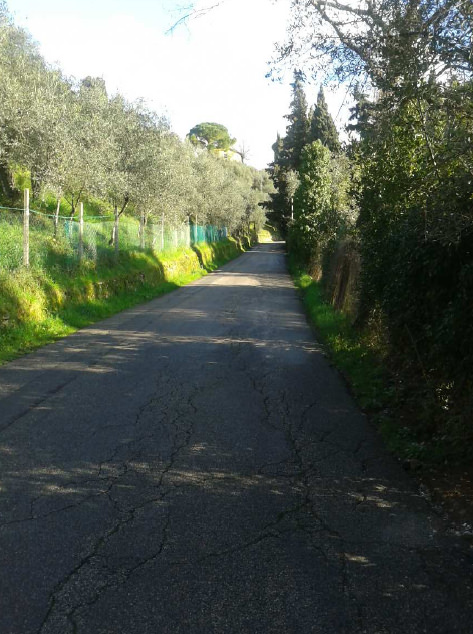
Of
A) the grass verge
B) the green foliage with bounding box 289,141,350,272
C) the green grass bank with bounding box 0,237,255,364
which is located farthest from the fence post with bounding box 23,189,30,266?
the green foliage with bounding box 289,141,350,272

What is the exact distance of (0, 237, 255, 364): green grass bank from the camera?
37.4ft

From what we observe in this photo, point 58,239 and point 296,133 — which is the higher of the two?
point 296,133

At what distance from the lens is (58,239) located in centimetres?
1656

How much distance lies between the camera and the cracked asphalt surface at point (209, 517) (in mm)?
3158

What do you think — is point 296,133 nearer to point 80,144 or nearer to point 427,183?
point 80,144

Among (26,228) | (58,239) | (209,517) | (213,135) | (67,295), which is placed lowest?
(209,517)

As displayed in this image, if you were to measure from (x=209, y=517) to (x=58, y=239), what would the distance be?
13761 mm

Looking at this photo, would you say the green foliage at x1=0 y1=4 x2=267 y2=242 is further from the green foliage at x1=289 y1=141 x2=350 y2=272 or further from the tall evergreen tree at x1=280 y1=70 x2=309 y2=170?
the tall evergreen tree at x1=280 y1=70 x2=309 y2=170

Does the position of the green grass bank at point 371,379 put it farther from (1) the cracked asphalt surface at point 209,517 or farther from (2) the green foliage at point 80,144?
(2) the green foliage at point 80,144

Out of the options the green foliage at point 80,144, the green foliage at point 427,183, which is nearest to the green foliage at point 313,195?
the green foliage at point 80,144

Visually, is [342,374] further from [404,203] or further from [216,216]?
[216,216]

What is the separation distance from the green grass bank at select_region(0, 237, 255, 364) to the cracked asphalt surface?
3.21 m

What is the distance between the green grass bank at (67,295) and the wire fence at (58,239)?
12.3 inches

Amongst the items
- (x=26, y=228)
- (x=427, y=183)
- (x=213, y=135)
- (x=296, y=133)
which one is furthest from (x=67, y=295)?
(x=213, y=135)
